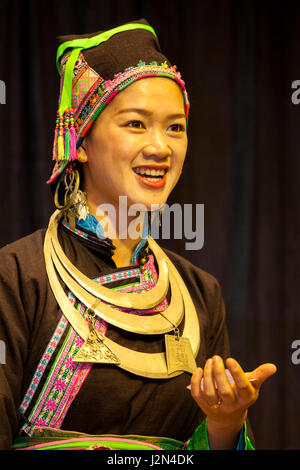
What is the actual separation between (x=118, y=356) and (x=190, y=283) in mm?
378

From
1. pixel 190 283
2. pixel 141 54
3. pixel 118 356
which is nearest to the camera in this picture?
pixel 118 356

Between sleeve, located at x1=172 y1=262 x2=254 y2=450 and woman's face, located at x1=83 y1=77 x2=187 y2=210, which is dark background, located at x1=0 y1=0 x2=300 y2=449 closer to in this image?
sleeve, located at x1=172 y1=262 x2=254 y2=450

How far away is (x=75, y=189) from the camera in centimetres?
149

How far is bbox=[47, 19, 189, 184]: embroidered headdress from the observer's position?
1454 millimetres

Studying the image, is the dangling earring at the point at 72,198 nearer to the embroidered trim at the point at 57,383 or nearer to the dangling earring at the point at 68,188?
→ the dangling earring at the point at 68,188

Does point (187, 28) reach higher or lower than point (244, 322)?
higher

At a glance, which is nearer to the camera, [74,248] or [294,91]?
[74,248]

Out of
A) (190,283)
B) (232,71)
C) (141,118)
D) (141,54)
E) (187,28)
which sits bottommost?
(190,283)

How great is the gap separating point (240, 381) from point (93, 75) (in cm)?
75

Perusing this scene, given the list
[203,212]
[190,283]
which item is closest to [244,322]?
[203,212]

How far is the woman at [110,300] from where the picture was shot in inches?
52.6

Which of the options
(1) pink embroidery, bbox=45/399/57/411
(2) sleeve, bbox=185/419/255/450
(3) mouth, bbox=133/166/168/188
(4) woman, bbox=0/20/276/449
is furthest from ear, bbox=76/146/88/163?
(2) sleeve, bbox=185/419/255/450

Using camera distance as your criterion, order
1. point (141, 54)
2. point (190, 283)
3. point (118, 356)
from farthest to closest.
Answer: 1. point (190, 283)
2. point (141, 54)
3. point (118, 356)

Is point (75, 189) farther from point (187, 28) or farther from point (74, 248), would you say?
point (187, 28)
